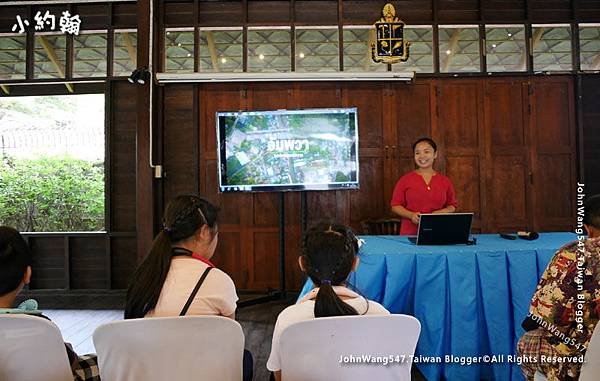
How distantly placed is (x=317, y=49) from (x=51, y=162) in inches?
127

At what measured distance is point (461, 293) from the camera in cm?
199

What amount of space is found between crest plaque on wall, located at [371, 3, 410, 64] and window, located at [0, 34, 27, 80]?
3.82 m

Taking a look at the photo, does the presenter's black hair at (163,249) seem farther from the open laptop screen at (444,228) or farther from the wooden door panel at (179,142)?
the wooden door panel at (179,142)

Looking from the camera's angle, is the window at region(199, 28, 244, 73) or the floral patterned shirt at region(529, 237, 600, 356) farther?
the window at region(199, 28, 244, 73)

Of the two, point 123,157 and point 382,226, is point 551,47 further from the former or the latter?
point 123,157

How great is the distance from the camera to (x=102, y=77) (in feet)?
13.2

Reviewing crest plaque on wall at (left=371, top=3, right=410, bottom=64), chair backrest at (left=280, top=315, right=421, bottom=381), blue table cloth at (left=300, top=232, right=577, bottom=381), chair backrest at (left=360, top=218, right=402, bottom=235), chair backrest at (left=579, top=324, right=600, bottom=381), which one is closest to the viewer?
chair backrest at (left=280, top=315, right=421, bottom=381)

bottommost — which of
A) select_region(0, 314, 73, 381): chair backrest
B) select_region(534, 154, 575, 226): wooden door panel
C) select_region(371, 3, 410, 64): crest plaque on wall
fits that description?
select_region(0, 314, 73, 381): chair backrest

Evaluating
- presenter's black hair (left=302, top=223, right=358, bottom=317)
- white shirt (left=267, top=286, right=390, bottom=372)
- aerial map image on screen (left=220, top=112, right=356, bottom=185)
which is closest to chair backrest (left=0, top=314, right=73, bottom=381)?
white shirt (left=267, top=286, right=390, bottom=372)

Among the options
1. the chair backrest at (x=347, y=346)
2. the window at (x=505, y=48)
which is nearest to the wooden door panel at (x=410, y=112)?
the window at (x=505, y=48)

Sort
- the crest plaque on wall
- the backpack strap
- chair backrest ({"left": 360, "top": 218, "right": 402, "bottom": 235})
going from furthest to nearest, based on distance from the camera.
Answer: chair backrest ({"left": 360, "top": 218, "right": 402, "bottom": 235}) < the crest plaque on wall < the backpack strap

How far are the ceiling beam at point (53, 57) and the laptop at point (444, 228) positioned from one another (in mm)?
4019

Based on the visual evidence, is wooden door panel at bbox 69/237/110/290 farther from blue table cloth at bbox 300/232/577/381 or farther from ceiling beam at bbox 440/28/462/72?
ceiling beam at bbox 440/28/462/72

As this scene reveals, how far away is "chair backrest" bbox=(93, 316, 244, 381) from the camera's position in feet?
3.16
